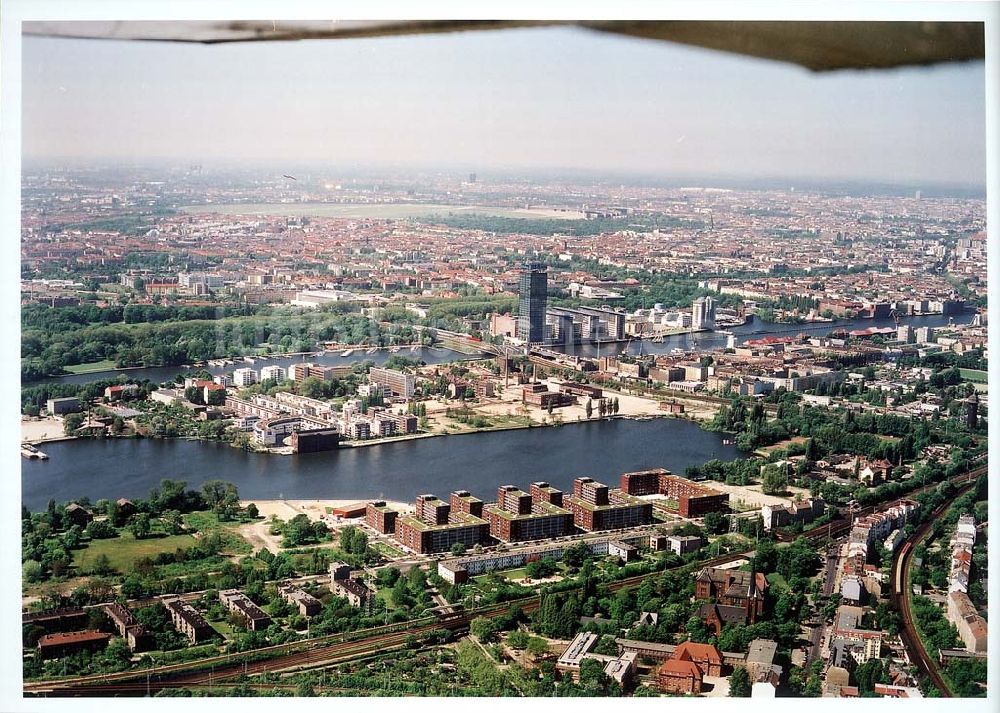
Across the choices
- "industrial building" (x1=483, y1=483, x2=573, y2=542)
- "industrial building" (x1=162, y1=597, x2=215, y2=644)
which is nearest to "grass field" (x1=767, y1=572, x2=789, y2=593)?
"industrial building" (x1=483, y1=483, x2=573, y2=542)

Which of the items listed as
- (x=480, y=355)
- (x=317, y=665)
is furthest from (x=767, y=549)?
(x=317, y=665)

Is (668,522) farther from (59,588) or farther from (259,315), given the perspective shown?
(59,588)

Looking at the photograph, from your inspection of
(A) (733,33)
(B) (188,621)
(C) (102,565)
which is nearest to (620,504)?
(B) (188,621)

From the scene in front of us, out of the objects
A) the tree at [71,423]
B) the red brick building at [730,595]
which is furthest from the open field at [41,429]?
the red brick building at [730,595]

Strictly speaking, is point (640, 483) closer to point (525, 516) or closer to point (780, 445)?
point (525, 516)
